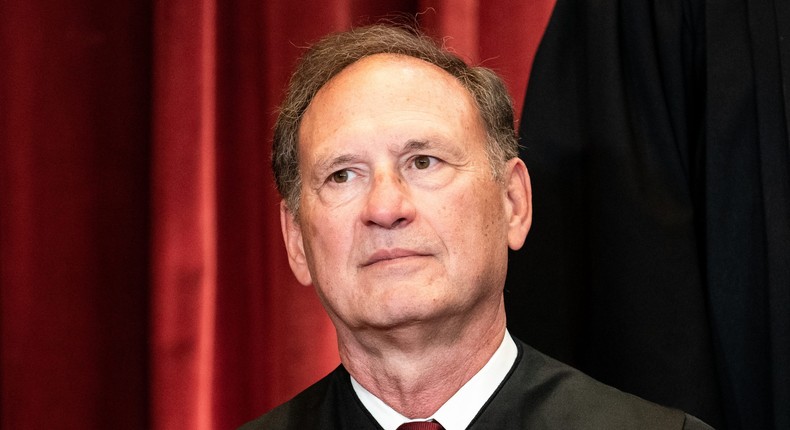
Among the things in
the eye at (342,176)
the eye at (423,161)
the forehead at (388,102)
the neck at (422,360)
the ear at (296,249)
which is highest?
the forehead at (388,102)

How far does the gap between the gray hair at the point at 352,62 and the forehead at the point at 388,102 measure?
0.08 feet

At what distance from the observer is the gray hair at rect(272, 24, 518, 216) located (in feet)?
5.63

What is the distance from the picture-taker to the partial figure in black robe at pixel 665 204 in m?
1.82

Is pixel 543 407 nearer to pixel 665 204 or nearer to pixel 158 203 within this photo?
pixel 665 204

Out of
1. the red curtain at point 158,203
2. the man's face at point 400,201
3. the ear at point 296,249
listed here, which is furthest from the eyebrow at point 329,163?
the red curtain at point 158,203

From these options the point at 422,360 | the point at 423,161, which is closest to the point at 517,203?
the point at 423,161

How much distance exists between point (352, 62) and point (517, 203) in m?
0.38

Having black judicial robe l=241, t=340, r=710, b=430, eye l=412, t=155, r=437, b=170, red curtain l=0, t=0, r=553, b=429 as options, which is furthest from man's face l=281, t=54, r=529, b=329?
red curtain l=0, t=0, r=553, b=429

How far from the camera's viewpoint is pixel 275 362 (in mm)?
2129

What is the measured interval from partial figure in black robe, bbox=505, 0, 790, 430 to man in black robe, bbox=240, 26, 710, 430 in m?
0.29

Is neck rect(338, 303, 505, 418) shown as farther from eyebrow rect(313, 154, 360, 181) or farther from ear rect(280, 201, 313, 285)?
eyebrow rect(313, 154, 360, 181)

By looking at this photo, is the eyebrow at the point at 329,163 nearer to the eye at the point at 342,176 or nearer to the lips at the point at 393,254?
the eye at the point at 342,176

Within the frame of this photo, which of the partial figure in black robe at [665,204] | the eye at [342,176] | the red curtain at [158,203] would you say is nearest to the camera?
the eye at [342,176]

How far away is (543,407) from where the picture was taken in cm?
159
